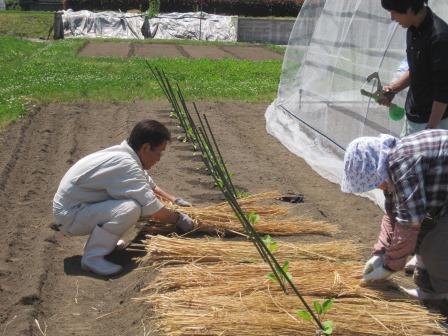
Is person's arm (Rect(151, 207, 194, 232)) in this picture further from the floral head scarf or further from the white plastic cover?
the white plastic cover

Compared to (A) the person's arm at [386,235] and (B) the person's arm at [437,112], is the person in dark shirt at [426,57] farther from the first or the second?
(A) the person's arm at [386,235]

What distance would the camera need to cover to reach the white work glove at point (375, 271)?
349 centimetres

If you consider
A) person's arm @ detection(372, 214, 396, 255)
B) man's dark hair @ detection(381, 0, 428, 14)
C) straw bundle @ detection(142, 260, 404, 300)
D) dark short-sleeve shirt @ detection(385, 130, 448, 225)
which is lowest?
straw bundle @ detection(142, 260, 404, 300)

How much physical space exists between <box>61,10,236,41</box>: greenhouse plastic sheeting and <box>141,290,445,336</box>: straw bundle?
2463 cm

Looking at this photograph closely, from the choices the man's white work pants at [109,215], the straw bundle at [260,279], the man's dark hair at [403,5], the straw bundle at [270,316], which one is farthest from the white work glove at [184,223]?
the man's dark hair at [403,5]

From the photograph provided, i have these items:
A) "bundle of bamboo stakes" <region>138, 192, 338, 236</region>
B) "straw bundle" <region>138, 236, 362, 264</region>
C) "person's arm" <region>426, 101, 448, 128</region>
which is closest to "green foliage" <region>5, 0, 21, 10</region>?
"bundle of bamboo stakes" <region>138, 192, 338, 236</region>

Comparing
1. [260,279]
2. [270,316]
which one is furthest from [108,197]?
[270,316]

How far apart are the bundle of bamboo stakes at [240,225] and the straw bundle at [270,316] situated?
1306 millimetres

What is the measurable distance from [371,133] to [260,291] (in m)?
3.49

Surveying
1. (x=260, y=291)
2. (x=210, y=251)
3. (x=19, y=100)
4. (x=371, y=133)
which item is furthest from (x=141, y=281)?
(x=19, y=100)

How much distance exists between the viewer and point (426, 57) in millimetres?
4074

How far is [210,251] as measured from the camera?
412 centimetres

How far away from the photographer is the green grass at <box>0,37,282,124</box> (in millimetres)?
11383

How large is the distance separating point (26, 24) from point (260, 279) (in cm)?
2803
